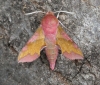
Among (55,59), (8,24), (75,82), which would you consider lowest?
(75,82)

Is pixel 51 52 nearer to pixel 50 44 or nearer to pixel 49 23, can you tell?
pixel 50 44

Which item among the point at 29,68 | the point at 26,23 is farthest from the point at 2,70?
the point at 26,23

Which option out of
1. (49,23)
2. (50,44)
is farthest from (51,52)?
(49,23)

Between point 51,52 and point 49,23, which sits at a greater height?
point 49,23

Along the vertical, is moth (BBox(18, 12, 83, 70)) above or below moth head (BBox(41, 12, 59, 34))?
below

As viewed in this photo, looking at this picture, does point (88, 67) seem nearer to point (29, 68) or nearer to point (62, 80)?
point (62, 80)

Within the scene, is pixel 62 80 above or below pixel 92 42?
below

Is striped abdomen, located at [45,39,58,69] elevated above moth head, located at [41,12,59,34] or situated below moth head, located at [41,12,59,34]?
below
